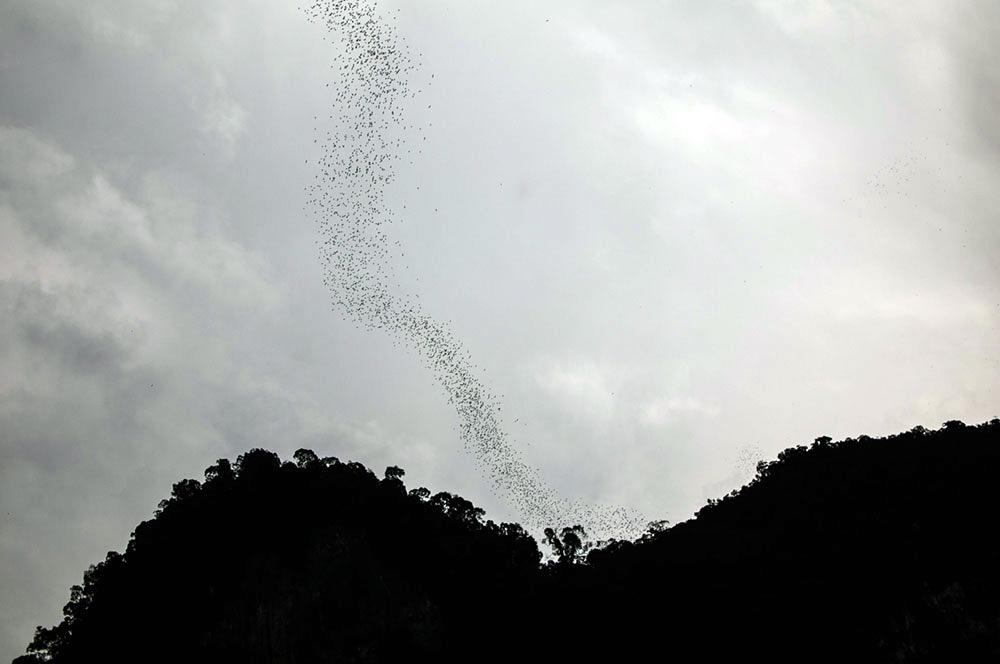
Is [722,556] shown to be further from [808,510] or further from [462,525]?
[462,525]

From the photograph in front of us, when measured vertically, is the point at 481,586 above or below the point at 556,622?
above

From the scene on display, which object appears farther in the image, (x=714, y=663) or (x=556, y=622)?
(x=556, y=622)

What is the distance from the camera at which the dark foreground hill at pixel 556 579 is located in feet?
163

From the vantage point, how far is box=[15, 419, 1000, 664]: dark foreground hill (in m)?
49.7

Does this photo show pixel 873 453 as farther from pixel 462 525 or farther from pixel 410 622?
pixel 410 622

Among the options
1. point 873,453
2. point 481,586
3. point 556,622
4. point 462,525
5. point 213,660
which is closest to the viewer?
point 213,660

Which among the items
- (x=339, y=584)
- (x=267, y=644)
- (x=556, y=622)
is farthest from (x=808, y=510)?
(x=267, y=644)

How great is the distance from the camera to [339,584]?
2291 inches

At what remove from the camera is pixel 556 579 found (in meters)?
70.3

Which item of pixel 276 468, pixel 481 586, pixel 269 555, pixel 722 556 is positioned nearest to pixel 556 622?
pixel 481 586

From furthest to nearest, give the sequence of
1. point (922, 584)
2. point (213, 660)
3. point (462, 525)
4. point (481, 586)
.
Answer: point (462, 525) → point (481, 586) → point (213, 660) → point (922, 584)

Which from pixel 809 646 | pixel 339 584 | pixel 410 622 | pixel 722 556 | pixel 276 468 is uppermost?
pixel 276 468

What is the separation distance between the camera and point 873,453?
6794 centimetres

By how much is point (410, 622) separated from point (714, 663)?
69.1 ft
